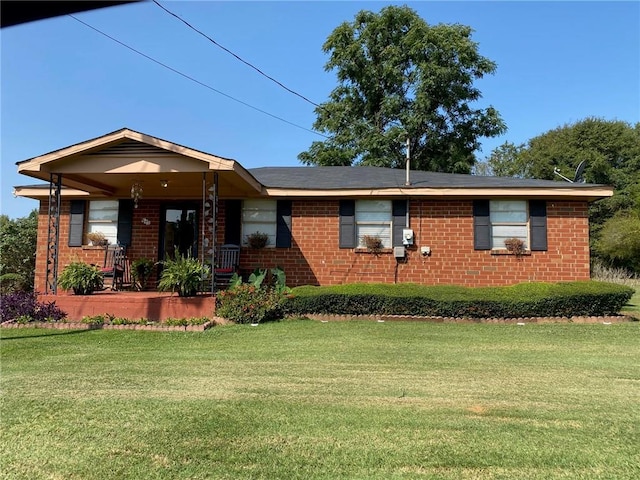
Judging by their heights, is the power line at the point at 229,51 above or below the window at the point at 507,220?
above

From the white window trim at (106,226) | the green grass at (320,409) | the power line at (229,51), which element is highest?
the power line at (229,51)

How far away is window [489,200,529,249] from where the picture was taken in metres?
11.0

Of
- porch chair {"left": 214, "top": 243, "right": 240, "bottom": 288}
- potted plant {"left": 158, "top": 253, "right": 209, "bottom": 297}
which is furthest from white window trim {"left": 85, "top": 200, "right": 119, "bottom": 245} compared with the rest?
potted plant {"left": 158, "top": 253, "right": 209, "bottom": 297}

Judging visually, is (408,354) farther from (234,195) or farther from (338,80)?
(338,80)

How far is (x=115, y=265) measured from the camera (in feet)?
36.6

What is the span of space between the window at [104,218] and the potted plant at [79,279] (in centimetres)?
294

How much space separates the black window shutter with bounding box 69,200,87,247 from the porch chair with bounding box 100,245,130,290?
85 cm

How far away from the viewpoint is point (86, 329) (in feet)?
26.0

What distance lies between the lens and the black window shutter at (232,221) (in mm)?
11617

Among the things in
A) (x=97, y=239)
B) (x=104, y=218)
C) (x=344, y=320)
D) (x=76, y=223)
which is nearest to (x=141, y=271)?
(x=97, y=239)

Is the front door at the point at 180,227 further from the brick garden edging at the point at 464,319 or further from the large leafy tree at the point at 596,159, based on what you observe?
the large leafy tree at the point at 596,159

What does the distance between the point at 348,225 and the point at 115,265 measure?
5.75 metres

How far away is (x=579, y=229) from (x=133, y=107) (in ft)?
40.6

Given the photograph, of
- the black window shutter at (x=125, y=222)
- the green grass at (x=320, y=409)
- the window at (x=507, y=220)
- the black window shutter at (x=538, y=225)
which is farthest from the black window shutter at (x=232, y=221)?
the black window shutter at (x=538, y=225)
